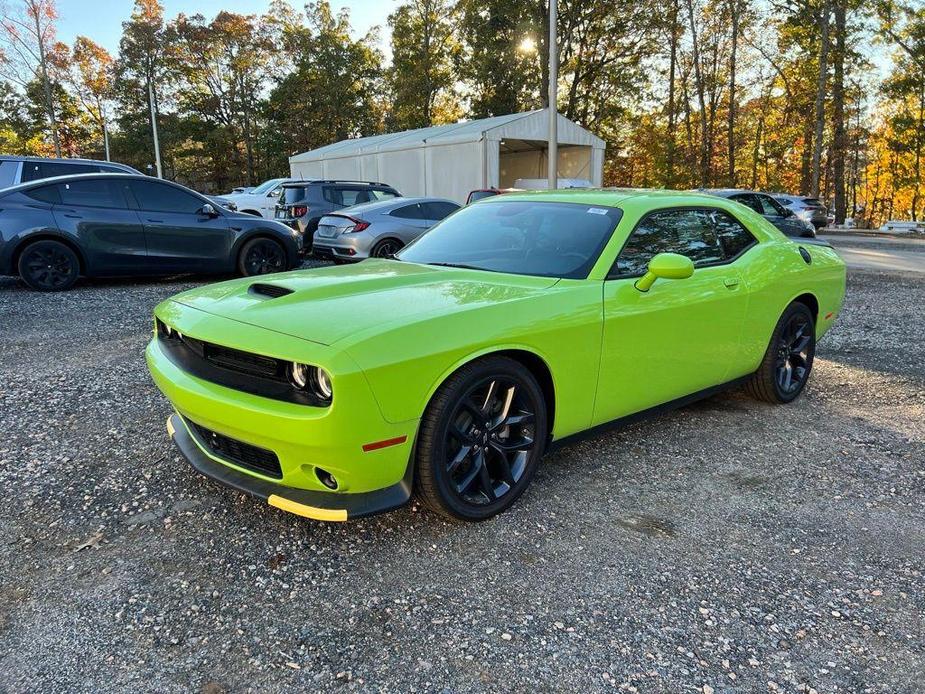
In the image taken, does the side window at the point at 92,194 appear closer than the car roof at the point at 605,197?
No

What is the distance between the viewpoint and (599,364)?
3.18 metres

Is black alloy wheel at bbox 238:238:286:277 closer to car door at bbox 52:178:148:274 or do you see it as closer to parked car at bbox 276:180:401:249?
car door at bbox 52:178:148:274

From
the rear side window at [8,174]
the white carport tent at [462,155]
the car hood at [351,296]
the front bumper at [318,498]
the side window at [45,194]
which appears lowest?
the front bumper at [318,498]

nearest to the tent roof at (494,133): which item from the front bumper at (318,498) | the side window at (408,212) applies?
the side window at (408,212)

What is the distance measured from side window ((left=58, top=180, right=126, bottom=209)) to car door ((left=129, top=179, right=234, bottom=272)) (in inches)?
8.1

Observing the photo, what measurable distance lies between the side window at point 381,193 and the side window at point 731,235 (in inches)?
425

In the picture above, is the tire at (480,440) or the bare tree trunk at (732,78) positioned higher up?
the bare tree trunk at (732,78)

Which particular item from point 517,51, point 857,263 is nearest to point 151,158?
point 517,51

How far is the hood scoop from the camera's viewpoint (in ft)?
9.91

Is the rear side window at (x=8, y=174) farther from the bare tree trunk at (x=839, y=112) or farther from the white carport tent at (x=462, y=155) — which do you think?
the bare tree trunk at (x=839, y=112)

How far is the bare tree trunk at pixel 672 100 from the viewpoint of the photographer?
34.1m

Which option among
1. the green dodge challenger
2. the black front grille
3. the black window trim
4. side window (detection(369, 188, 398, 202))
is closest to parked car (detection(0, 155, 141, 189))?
side window (detection(369, 188, 398, 202))

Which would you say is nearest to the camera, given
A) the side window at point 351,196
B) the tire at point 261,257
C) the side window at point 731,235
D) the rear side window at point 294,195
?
the side window at point 731,235

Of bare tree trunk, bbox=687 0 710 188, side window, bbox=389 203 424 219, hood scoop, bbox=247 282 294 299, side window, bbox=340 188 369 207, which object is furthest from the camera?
bare tree trunk, bbox=687 0 710 188
